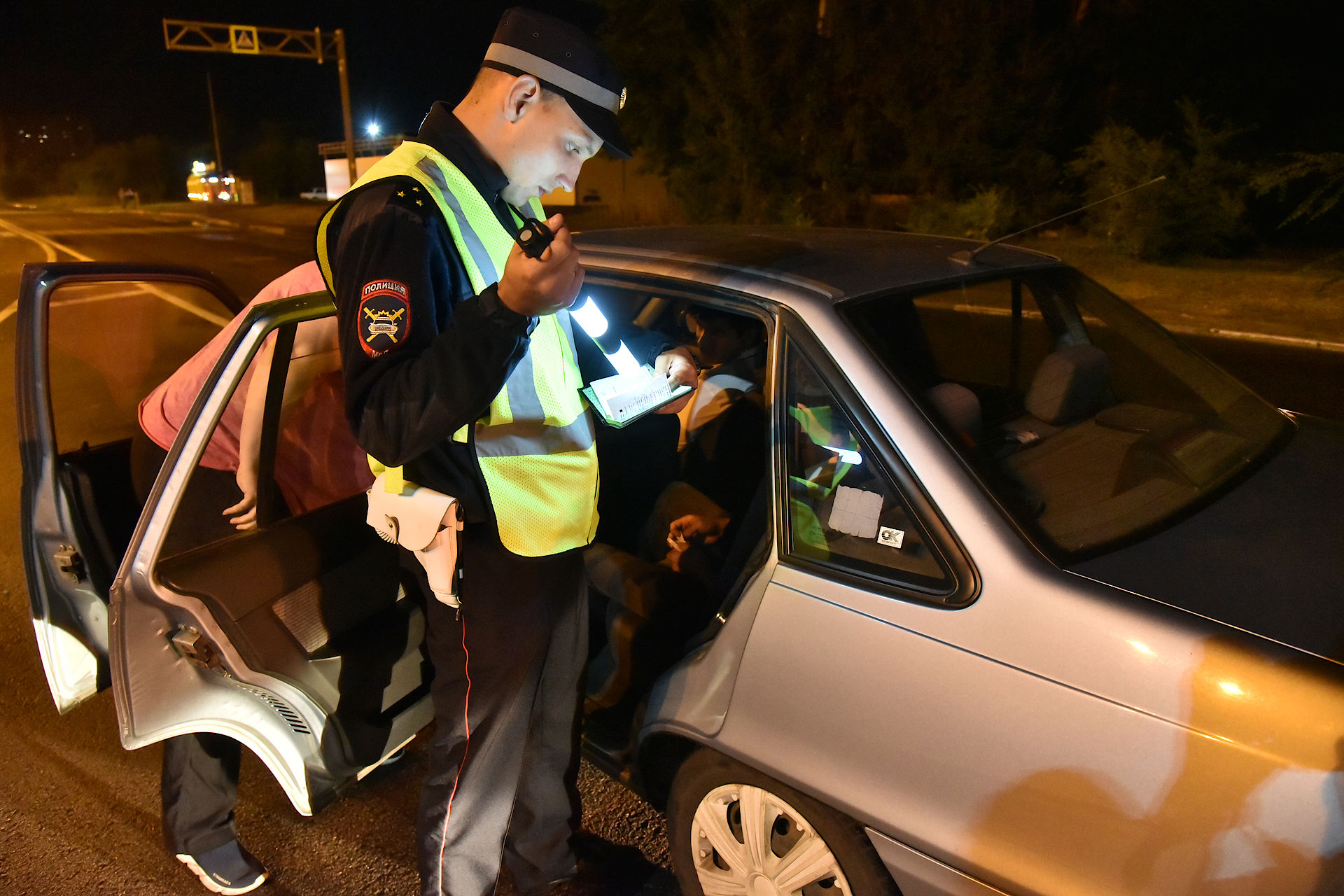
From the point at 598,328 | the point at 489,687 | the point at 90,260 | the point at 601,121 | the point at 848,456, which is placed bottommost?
the point at 489,687

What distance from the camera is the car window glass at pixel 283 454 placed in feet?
7.23

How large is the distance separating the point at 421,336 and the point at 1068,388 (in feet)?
5.32

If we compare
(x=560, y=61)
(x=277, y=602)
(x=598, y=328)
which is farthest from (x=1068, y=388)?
(x=277, y=602)

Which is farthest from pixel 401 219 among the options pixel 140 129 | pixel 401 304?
pixel 140 129

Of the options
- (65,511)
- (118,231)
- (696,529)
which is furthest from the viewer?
(118,231)

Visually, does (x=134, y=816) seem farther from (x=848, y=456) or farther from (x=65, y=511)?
(x=848, y=456)

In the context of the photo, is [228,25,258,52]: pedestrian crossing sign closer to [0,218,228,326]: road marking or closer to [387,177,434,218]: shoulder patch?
[0,218,228,326]: road marking

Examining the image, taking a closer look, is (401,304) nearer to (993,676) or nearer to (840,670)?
(840,670)

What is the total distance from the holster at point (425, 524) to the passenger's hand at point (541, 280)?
1.60 feet

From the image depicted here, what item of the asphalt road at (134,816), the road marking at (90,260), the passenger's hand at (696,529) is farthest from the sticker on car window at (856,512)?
the road marking at (90,260)

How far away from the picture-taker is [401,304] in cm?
147

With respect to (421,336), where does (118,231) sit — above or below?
above

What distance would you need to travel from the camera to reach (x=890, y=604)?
5.17 feet

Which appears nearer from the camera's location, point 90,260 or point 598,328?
point 598,328
